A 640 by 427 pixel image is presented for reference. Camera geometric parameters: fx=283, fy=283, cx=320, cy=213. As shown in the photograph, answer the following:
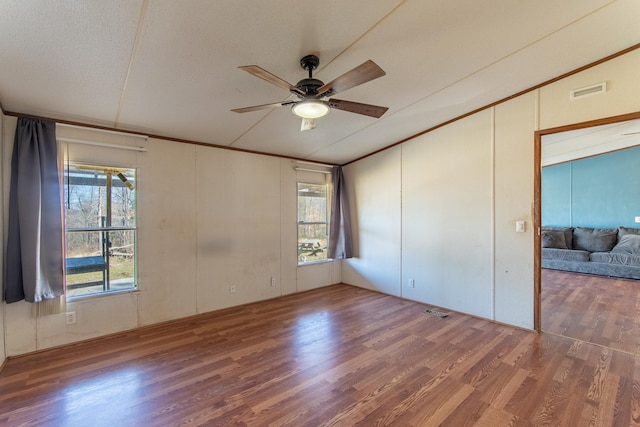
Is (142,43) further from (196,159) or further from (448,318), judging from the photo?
(448,318)

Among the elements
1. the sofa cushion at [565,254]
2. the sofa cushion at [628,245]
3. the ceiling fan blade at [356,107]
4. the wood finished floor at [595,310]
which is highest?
the ceiling fan blade at [356,107]

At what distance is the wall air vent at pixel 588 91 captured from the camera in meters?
2.88

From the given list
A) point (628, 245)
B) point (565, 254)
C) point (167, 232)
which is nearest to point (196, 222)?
point (167, 232)

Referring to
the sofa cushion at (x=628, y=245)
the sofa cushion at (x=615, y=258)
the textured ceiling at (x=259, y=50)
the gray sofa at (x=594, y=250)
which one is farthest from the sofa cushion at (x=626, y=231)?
the textured ceiling at (x=259, y=50)

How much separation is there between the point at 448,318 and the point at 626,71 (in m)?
3.22

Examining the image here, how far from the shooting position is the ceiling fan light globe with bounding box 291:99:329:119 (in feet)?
7.15

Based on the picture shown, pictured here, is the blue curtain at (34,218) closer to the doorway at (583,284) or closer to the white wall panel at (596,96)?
the doorway at (583,284)

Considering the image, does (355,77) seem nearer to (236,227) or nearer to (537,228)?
(537,228)

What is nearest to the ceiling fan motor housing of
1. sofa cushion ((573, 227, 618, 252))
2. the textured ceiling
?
the textured ceiling

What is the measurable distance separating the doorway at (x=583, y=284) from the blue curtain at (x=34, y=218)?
5203mm

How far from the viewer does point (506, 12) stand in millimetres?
2107

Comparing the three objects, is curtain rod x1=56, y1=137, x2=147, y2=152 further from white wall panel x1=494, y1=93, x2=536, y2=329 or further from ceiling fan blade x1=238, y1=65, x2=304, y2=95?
white wall panel x1=494, y1=93, x2=536, y2=329

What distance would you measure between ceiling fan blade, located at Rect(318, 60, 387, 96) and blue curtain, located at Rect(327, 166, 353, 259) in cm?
342

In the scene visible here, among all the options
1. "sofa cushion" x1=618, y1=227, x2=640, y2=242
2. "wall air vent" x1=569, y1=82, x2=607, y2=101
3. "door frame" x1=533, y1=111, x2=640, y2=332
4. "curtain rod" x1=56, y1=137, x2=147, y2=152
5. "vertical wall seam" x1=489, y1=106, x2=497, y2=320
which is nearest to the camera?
"wall air vent" x1=569, y1=82, x2=607, y2=101
